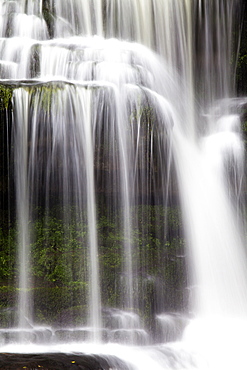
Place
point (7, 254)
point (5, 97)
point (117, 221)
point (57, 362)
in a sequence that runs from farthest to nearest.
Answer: point (117, 221) → point (7, 254) → point (5, 97) → point (57, 362)

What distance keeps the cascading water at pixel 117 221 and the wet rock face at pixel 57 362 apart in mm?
195

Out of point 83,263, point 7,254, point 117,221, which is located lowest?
point 83,263

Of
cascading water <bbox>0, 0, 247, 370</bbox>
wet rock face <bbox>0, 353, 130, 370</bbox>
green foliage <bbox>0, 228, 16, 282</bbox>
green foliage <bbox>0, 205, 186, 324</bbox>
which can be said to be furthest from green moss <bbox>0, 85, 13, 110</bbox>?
wet rock face <bbox>0, 353, 130, 370</bbox>

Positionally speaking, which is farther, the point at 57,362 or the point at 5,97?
the point at 5,97

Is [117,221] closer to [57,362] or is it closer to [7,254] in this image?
[7,254]

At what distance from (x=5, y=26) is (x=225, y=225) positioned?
261 inches

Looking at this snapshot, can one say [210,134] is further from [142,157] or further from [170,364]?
[170,364]

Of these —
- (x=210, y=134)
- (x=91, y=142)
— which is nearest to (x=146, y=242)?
(x=91, y=142)

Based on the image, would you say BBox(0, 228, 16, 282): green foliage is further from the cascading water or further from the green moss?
the green moss

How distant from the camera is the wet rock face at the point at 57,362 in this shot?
4578 mm

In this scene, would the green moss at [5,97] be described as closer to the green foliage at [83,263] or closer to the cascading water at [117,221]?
the cascading water at [117,221]

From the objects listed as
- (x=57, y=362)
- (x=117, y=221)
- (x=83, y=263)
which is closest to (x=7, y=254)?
(x=83, y=263)

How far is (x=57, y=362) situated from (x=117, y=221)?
104 inches

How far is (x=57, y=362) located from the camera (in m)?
4.78
